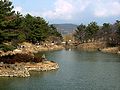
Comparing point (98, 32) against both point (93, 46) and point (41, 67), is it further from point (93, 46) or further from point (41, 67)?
point (41, 67)

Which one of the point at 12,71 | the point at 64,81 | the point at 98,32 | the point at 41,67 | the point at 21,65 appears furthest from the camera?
the point at 98,32

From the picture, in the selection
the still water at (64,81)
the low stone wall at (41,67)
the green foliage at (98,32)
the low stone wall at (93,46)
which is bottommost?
the still water at (64,81)

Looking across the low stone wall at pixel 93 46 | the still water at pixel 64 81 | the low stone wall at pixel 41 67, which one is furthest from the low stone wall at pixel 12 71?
the low stone wall at pixel 93 46

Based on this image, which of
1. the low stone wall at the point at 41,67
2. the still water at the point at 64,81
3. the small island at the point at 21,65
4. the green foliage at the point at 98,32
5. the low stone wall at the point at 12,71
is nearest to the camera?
the still water at the point at 64,81

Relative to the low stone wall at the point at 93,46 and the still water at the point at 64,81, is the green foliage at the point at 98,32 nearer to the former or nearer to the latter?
the low stone wall at the point at 93,46

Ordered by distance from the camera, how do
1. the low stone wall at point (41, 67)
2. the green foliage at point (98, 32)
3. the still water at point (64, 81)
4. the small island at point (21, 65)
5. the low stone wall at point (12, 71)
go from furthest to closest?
the green foliage at point (98, 32) → the low stone wall at point (41, 67) → the small island at point (21, 65) → the low stone wall at point (12, 71) → the still water at point (64, 81)

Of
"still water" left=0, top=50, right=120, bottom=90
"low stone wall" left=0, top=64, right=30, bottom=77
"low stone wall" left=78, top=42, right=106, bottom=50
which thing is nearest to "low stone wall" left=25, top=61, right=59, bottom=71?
"still water" left=0, top=50, right=120, bottom=90

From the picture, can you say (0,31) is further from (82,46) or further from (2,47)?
(82,46)

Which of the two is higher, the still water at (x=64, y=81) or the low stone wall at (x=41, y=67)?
the low stone wall at (x=41, y=67)

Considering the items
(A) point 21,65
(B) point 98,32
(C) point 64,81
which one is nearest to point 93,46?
(B) point 98,32

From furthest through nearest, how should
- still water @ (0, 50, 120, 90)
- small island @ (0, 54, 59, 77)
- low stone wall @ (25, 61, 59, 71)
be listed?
low stone wall @ (25, 61, 59, 71)
small island @ (0, 54, 59, 77)
still water @ (0, 50, 120, 90)

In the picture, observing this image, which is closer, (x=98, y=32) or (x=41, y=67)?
(x=41, y=67)

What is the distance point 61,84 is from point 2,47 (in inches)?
487

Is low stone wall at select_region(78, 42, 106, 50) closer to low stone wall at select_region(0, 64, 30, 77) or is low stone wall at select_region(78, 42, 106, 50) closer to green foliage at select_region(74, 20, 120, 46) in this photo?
green foliage at select_region(74, 20, 120, 46)
